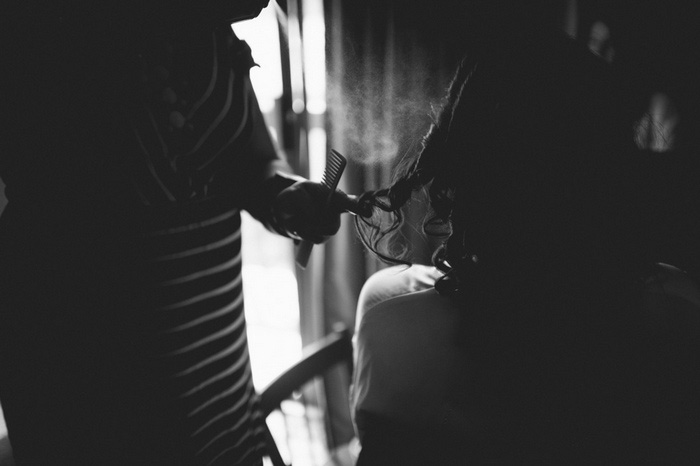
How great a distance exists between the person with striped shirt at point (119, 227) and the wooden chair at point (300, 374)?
4.3 inches

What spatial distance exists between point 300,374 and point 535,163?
614 millimetres

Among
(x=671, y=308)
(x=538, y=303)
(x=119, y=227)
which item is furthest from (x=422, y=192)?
(x=119, y=227)

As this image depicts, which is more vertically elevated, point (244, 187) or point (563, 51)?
point (563, 51)

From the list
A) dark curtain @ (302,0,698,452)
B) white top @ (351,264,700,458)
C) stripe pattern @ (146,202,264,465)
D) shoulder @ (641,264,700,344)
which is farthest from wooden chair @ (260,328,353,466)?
shoulder @ (641,264,700,344)

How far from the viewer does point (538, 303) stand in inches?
23.3

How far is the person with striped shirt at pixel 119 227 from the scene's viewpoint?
0.63m

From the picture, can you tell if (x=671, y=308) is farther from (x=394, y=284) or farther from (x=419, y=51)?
(x=419, y=51)

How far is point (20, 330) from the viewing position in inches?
26.5

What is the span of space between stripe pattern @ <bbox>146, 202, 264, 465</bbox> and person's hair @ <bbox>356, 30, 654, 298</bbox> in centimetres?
31

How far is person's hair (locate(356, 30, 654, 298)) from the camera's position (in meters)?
0.51

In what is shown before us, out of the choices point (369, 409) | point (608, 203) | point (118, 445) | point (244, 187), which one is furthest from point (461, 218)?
point (118, 445)

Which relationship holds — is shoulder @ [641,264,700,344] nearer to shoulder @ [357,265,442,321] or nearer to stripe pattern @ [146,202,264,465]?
shoulder @ [357,265,442,321]

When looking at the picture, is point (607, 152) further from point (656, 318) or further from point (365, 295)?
point (365, 295)

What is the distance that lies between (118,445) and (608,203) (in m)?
0.89
